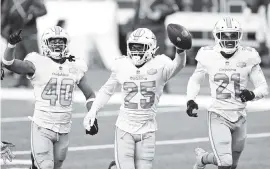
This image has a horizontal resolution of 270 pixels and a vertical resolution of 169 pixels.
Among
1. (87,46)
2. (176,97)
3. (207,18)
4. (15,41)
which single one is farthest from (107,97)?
(207,18)

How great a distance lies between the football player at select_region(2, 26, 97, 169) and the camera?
10.8 m

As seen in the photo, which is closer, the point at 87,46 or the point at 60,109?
the point at 60,109

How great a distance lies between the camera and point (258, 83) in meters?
11.4

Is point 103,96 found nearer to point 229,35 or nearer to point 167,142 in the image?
point 229,35

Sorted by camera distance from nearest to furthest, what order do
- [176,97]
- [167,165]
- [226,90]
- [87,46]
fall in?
[226,90]
[167,165]
[176,97]
[87,46]

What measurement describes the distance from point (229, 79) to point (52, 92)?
81.0 inches

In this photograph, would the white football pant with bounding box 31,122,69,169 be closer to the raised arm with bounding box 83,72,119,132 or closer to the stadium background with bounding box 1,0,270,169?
the raised arm with bounding box 83,72,119,132

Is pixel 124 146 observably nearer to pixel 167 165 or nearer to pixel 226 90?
pixel 226 90

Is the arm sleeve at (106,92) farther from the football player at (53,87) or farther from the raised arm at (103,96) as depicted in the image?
the football player at (53,87)

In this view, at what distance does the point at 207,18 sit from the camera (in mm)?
27062

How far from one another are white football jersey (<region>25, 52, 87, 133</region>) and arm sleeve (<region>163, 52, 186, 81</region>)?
3.42 feet

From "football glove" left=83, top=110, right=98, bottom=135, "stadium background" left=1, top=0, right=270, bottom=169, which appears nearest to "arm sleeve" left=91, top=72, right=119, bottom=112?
"football glove" left=83, top=110, right=98, bottom=135

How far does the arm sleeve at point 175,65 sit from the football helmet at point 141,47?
0.72ft

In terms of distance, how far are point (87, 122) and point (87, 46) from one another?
14755mm
